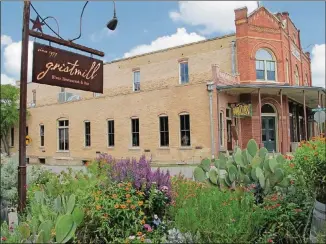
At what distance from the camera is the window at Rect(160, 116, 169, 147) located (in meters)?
24.0

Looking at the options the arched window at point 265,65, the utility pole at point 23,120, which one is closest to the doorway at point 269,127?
the arched window at point 265,65

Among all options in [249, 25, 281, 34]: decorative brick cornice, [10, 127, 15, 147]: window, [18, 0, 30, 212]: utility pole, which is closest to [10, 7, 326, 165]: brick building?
[249, 25, 281, 34]: decorative brick cornice

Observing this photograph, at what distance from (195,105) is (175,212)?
1761 centimetres

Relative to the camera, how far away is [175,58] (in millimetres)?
31078

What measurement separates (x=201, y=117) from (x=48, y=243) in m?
18.7

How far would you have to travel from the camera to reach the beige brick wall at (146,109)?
22781 mm

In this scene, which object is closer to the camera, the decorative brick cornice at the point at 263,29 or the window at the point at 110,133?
the decorative brick cornice at the point at 263,29

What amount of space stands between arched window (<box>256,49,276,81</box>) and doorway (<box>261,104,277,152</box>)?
2491 mm

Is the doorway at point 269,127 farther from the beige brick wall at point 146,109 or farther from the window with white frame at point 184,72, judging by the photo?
the window with white frame at point 184,72

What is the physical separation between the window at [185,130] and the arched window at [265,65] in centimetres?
716

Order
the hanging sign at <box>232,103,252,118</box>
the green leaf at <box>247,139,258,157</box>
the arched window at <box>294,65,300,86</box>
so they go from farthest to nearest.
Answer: the arched window at <box>294,65,300,86</box> < the hanging sign at <box>232,103,252,118</box> < the green leaf at <box>247,139,258,157</box>

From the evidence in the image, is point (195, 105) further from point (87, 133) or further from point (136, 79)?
point (136, 79)

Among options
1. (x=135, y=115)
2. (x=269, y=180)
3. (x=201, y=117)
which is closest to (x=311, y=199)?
(x=269, y=180)

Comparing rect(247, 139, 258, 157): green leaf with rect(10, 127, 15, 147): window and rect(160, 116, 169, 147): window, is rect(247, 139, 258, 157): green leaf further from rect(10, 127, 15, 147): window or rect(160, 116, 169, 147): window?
rect(10, 127, 15, 147): window
